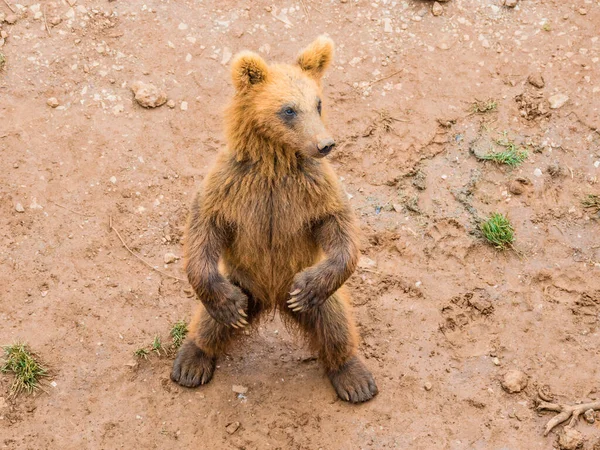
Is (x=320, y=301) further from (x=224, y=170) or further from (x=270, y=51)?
(x=270, y=51)

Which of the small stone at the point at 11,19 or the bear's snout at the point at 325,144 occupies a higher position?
the bear's snout at the point at 325,144

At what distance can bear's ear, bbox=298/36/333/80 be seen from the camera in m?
5.69

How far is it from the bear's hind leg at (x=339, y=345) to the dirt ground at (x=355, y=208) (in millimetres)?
150

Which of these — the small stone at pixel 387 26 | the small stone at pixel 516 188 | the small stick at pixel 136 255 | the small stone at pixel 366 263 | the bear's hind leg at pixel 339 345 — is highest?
the small stone at pixel 387 26

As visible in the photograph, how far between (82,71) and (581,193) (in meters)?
4.72

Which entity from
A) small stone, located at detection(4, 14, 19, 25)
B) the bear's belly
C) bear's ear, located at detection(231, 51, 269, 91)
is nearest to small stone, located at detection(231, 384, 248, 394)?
the bear's belly

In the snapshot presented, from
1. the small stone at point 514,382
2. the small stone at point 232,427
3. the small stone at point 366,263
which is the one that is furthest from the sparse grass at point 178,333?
the small stone at point 514,382

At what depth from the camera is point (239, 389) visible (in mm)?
6355

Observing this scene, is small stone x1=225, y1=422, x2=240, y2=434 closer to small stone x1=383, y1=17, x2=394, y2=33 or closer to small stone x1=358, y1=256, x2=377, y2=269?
small stone x1=358, y1=256, x2=377, y2=269

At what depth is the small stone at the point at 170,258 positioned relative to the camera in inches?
285

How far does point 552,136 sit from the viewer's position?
25.8 ft

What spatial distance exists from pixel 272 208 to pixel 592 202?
3.32m

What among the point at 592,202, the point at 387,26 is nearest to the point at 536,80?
the point at 592,202

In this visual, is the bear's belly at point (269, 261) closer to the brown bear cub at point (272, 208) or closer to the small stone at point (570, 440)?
the brown bear cub at point (272, 208)
